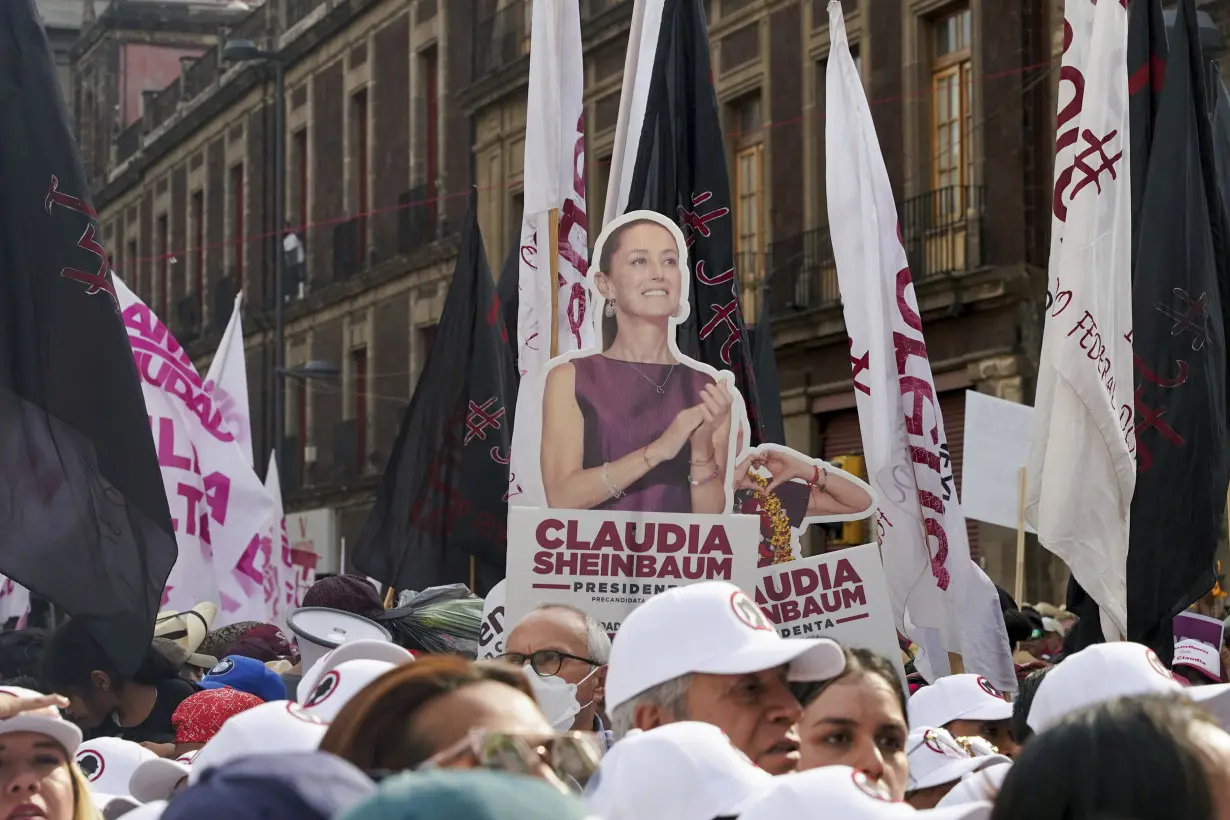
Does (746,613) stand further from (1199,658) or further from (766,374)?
(766,374)

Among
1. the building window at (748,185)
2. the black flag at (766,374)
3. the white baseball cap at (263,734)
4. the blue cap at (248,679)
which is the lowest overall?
the blue cap at (248,679)

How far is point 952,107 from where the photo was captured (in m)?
21.5

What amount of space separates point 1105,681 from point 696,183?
4.49 m

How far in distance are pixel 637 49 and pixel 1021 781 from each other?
6518 millimetres

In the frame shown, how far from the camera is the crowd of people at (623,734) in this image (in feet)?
8.13

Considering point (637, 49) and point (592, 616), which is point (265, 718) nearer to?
point (592, 616)

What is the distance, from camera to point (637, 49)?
881 centimetres

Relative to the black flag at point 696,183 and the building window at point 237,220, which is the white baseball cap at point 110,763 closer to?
the black flag at point 696,183

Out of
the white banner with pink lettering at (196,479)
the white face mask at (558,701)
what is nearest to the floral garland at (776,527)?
the white face mask at (558,701)

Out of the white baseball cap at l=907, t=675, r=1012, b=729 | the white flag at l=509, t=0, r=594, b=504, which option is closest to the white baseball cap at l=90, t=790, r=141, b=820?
the white baseball cap at l=907, t=675, r=1012, b=729

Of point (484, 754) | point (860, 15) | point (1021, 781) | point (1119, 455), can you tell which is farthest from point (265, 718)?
point (860, 15)

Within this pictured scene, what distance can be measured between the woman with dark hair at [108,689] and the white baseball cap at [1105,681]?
3.19m

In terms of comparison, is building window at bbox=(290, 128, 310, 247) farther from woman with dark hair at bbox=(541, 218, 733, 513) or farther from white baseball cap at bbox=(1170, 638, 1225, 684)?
woman with dark hair at bbox=(541, 218, 733, 513)

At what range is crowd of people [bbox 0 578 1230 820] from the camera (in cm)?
248
